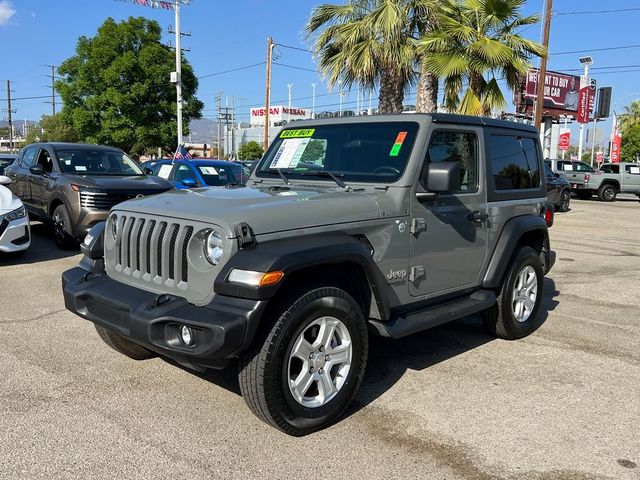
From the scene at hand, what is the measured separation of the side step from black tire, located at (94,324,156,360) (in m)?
1.84

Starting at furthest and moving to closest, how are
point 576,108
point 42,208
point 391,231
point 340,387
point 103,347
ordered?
point 576,108
point 42,208
point 103,347
point 391,231
point 340,387

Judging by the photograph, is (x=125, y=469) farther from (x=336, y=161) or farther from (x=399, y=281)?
(x=336, y=161)

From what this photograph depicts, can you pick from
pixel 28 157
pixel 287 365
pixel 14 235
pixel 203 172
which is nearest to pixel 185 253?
pixel 287 365

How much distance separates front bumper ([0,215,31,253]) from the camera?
25.2 ft

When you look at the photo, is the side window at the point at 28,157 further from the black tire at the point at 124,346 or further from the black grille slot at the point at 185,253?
the black grille slot at the point at 185,253

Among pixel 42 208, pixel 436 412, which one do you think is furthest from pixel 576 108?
pixel 436 412

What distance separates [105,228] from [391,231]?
2.00 meters

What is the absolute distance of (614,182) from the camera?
25.2 m

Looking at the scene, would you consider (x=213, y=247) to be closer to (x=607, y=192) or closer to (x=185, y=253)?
(x=185, y=253)

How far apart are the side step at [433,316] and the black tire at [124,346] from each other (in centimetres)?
184

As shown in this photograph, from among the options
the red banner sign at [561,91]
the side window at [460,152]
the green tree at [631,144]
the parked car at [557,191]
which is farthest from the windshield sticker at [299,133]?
the green tree at [631,144]

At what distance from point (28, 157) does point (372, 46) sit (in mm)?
8612

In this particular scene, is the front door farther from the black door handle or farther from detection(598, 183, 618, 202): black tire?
detection(598, 183, 618, 202): black tire

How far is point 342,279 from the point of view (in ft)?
11.7
